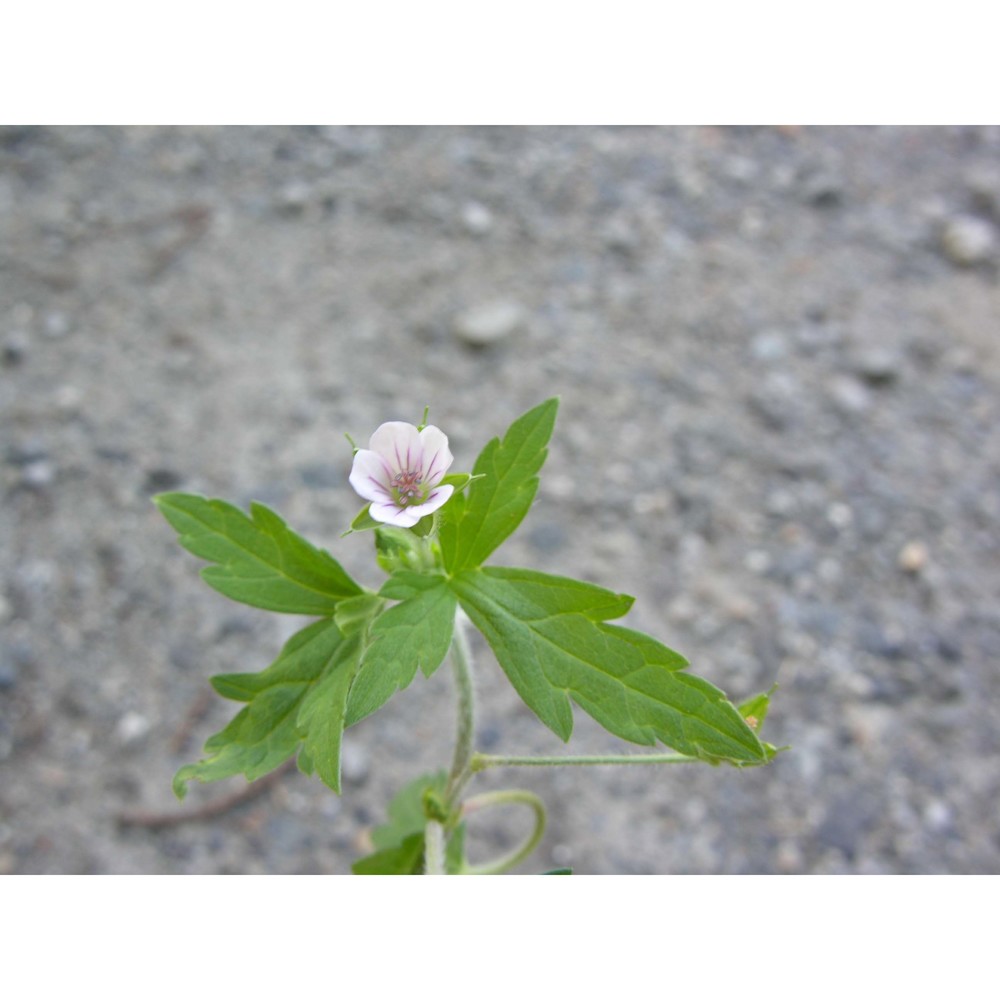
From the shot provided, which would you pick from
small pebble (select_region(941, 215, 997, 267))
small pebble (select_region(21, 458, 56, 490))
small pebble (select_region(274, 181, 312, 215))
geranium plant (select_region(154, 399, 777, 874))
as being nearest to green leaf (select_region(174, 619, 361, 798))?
geranium plant (select_region(154, 399, 777, 874))

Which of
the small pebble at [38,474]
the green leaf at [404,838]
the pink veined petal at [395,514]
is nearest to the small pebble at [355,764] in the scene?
the green leaf at [404,838]

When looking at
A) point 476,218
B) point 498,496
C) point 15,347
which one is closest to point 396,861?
point 498,496

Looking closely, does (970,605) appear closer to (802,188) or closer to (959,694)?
(959,694)

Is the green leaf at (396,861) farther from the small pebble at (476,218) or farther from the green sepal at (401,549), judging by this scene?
the small pebble at (476,218)

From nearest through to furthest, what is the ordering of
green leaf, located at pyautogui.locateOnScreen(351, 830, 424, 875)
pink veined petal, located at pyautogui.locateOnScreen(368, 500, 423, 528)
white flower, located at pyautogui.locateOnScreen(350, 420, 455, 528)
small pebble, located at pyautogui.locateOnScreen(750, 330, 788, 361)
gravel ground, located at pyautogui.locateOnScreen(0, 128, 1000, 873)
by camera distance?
1. pink veined petal, located at pyautogui.locateOnScreen(368, 500, 423, 528)
2. white flower, located at pyautogui.locateOnScreen(350, 420, 455, 528)
3. green leaf, located at pyautogui.locateOnScreen(351, 830, 424, 875)
4. gravel ground, located at pyautogui.locateOnScreen(0, 128, 1000, 873)
5. small pebble, located at pyautogui.locateOnScreen(750, 330, 788, 361)

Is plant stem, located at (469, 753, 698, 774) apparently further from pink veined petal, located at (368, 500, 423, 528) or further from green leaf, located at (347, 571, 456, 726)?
pink veined petal, located at (368, 500, 423, 528)

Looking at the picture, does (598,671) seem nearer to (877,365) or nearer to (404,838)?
(404,838)

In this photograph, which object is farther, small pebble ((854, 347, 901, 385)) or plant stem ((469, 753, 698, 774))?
small pebble ((854, 347, 901, 385))
